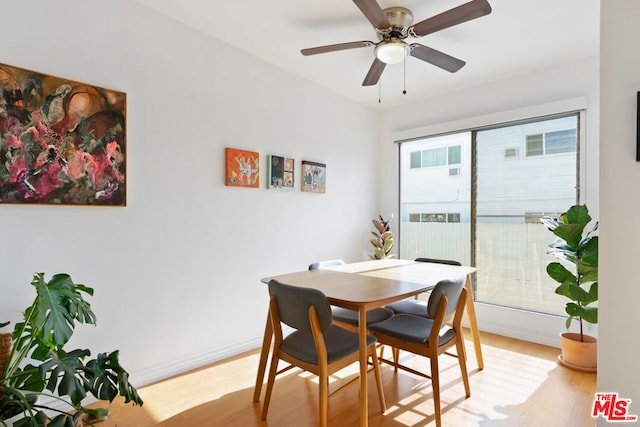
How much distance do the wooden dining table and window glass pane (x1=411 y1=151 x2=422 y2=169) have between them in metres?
1.70

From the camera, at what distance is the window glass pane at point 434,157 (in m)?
4.07

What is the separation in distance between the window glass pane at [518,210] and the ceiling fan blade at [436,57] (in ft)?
4.67

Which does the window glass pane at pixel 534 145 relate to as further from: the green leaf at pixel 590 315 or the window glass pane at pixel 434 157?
the green leaf at pixel 590 315

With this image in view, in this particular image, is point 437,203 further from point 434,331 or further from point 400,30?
point 434,331

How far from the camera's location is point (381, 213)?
460 cm

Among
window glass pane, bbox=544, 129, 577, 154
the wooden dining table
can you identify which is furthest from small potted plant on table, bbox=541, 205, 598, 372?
window glass pane, bbox=544, 129, 577, 154

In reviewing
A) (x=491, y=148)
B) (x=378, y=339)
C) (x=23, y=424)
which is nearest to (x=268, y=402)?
(x=378, y=339)

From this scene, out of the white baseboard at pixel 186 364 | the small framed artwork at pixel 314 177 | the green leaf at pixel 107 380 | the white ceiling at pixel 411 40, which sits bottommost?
the white baseboard at pixel 186 364

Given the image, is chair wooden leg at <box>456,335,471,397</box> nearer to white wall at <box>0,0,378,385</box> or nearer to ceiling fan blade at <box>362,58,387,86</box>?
white wall at <box>0,0,378,385</box>

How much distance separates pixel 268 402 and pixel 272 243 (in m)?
Result: 1.51

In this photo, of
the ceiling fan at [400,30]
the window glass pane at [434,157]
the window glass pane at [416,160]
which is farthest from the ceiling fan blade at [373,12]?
the window glass pane at [416,160]

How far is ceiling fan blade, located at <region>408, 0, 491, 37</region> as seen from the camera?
1.81 m

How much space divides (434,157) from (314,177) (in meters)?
1.56

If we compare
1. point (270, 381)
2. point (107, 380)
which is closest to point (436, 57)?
point (270, 381)
